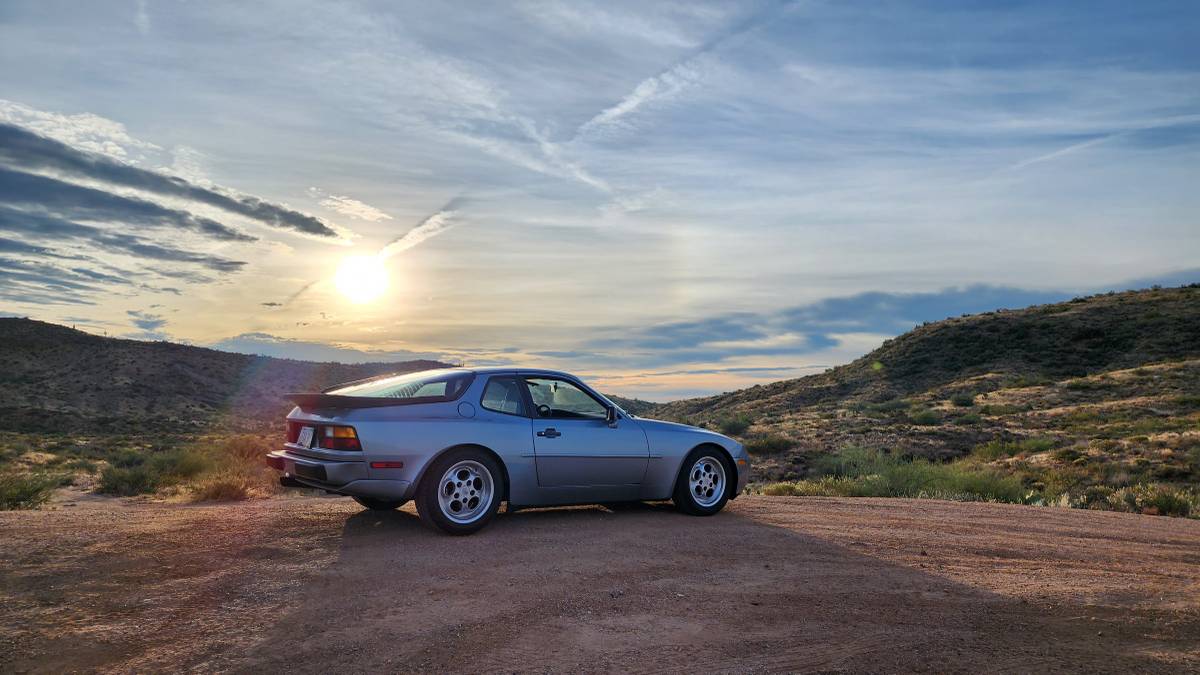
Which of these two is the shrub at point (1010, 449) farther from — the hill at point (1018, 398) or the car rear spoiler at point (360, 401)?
the car rear spoiler at point (360, 401)

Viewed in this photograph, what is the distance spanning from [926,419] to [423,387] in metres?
28.9

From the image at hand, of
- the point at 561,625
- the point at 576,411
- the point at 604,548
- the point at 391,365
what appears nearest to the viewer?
the point at 561,625

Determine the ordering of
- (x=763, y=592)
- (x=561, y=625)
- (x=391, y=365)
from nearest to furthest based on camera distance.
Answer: (x=561, y=625) → (x=763, y=592) → (x=391, y=365)

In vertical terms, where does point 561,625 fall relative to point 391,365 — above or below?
below

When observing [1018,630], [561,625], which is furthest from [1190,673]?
[561,625]

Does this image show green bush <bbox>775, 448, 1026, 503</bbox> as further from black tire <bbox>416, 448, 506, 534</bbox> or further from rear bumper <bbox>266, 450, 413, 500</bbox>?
rear bumper <bbox>266, 450, 413, 500</bbox>

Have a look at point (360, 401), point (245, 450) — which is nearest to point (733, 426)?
point (245, 450)

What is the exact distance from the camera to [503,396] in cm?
870

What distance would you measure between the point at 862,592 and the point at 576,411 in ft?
12.3

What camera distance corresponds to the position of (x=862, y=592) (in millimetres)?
6355

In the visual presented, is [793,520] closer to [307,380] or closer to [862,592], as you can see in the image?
[862,592]

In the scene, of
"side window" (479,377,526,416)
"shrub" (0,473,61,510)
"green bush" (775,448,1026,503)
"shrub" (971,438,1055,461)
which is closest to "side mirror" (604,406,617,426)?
"side window" (479,377,526,416)

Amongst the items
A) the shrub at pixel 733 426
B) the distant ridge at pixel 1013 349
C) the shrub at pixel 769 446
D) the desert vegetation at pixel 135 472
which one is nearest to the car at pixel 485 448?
the desert vegetation at pixel 135 472

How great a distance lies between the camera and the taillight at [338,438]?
7867mm
